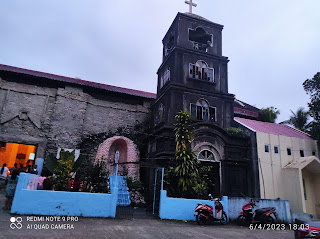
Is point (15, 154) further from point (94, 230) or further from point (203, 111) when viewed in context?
point (94, 230)

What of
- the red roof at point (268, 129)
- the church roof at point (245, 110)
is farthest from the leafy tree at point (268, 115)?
the red roof at point (268, 129)

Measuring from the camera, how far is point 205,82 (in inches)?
643

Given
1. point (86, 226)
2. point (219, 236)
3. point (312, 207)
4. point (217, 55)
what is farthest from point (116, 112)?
point (312, 207)

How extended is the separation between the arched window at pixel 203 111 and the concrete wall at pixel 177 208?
20.8ft

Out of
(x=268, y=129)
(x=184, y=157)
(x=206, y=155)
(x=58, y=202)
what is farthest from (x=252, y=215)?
(x=268, y=129)

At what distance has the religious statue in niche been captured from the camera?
1741 centimetres

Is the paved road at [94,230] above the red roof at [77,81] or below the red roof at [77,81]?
below

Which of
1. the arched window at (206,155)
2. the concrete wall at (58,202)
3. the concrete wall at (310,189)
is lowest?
the concrete wall at (58,202)

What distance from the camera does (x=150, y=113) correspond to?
19.3 m

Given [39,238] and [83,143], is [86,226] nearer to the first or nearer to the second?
[39,238]

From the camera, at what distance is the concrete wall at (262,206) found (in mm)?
11094

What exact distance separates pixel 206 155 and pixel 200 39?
9.39 metres

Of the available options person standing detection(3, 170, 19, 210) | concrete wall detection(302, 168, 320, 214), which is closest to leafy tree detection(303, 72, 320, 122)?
concrete wall detection(302, 168, 320, 214)

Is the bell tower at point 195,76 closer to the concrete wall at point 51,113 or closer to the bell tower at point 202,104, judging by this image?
the bell tower at point 202,104
